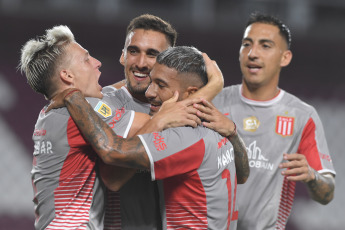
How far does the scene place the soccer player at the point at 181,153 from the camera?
272 cm

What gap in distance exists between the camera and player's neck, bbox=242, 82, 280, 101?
4.27 meters

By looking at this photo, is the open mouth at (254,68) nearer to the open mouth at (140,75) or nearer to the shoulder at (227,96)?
the shoulder at (227,96)

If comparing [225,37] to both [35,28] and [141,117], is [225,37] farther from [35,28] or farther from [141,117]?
[141,117]

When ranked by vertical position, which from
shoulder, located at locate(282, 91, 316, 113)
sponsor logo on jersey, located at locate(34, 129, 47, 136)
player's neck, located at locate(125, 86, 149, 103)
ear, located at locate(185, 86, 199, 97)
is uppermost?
ear, located at locate(185, 86, 199, 97)

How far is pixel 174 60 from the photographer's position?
9.70ft

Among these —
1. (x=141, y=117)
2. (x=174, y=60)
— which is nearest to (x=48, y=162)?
(x=141, y=117)

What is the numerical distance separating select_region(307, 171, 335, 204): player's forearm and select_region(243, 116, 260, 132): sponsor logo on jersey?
594 mm

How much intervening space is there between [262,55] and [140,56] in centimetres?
108

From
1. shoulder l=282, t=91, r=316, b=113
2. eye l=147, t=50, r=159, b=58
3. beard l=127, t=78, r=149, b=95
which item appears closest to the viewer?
beard l=127, t=78, r=149, b=95

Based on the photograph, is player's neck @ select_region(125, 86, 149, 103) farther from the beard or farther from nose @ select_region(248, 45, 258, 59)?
nose @ select_region(248, 45, 258, 59)

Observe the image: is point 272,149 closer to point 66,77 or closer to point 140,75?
point 140,75

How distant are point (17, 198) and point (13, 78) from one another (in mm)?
1413

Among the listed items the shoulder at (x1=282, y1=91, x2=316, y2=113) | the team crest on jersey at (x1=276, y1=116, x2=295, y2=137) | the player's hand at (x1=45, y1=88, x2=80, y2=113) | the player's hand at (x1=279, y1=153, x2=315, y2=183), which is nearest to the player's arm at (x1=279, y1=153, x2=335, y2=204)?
the player's hand at (x1=279, y1=153, x2=315, y2=183)

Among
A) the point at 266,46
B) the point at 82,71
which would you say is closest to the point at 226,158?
the point at 82,71
